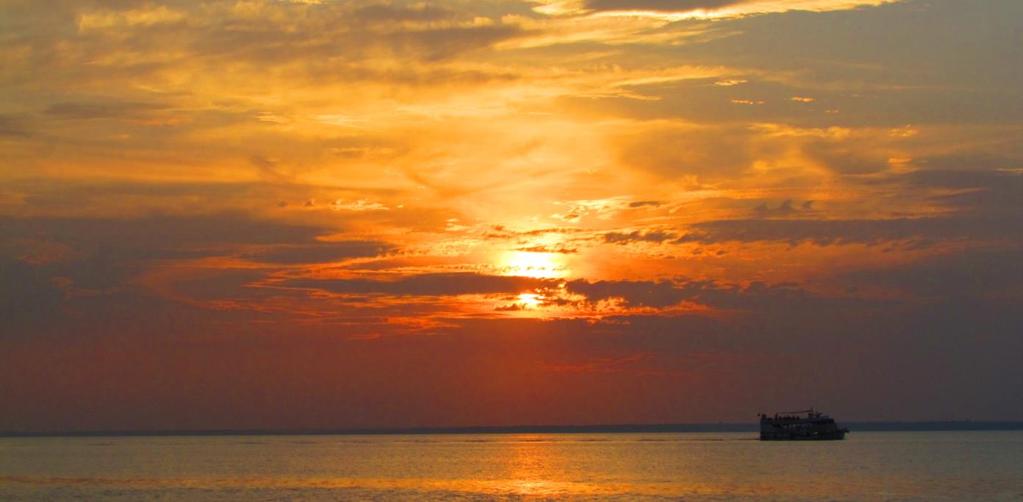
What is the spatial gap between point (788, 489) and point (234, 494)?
184ft

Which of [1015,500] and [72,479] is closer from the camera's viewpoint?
[1015,500]

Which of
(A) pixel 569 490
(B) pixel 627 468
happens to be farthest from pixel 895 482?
(B) pixel 627 468

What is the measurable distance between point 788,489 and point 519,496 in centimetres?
2844

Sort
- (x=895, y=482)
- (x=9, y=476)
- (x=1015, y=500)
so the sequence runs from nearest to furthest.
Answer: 1. (x=1015, y=500)
2. (x=895, y=482)
3. (x=9, y=476)

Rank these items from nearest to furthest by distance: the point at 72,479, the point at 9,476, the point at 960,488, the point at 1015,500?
1. the point at 1015,500
2. the point at 960,488
3. the point at 72,479
4. the point at 9,476

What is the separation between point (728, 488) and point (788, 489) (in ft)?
20.3

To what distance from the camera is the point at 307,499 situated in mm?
117688

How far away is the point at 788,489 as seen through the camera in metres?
126

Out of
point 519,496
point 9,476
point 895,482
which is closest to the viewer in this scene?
point 519,496

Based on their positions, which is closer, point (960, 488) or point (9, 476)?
point (960, 488)

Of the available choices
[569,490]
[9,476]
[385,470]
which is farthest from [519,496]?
[9,476]

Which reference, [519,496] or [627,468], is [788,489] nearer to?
[519,496]

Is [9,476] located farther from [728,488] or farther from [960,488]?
[960,488]

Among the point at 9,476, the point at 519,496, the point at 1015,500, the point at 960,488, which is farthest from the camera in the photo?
the point at 9,476
